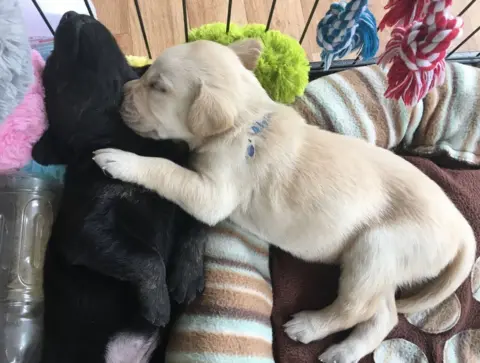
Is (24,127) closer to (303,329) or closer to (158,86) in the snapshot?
(158,86)

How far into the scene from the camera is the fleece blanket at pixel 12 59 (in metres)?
1.01

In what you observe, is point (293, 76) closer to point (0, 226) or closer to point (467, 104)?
point (467, 104)

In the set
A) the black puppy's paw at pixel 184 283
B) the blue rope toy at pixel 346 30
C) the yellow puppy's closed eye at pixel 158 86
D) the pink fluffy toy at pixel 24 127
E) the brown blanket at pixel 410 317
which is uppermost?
the blue rope toy at pixel 346 30

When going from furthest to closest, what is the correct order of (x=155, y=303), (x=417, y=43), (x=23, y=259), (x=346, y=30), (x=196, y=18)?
1. (x=196, y=18)
2. (x=23, y=259)
3. (x=346, y=30)
4. (x=155, y=303)
5. (x=417, y=43)

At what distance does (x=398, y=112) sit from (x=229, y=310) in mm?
872

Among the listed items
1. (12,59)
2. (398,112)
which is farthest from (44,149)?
(398,112)

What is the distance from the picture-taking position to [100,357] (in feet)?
4.38

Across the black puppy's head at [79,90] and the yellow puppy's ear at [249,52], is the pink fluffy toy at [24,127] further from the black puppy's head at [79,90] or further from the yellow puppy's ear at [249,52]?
the yellow puppy's ear at [249,52]

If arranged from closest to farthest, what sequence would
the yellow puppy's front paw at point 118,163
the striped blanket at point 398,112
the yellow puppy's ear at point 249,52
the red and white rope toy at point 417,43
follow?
the red and white rope toy at point 417,43 < the yellow puppy's front paw at point 118,163 < the yellow puppy's ear at point 249,52 < the striped blanket at point 398,112

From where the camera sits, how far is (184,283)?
1.41 m

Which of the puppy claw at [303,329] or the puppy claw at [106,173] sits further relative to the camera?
the puppy claw at [303,329]

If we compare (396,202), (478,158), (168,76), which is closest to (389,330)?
(396,202)

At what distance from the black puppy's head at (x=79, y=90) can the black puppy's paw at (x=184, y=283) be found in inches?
15.4

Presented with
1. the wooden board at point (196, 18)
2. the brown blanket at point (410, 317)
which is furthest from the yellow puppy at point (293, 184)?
the wooden board at point (196, 18)
